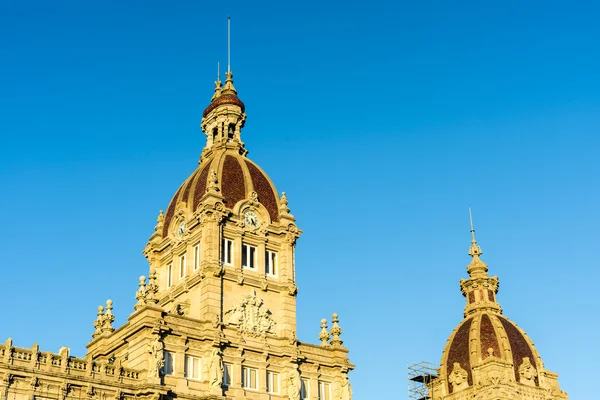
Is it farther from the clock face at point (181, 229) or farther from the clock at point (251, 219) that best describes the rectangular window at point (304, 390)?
the clock face at point (181, 229)

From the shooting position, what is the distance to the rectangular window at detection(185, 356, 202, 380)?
235ft

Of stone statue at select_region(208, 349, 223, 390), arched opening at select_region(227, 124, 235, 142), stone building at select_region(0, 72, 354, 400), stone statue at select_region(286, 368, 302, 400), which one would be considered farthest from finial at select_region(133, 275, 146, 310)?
arched opening at select_region(227, 124, 235, 142)

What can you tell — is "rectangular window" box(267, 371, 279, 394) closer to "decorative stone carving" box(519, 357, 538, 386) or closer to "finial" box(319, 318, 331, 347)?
"finial" box(319, 318, 331, 347)

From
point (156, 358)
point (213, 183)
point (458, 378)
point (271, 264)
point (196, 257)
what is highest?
point (213, 183)

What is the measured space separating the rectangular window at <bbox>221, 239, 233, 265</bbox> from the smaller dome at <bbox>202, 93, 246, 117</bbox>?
19.5 m

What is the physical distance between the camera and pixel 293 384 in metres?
75.3

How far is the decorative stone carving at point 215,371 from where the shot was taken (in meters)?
70.8

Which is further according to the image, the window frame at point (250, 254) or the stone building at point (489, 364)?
the stone building at point (489, 364)

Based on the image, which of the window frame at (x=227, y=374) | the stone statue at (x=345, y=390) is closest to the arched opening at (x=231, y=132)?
the window frame at (x=227, y=374)

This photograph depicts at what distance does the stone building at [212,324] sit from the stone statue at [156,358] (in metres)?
0.08

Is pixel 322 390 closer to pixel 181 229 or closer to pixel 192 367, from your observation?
pixel 192 367

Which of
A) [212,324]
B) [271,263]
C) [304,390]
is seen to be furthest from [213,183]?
[304,390]

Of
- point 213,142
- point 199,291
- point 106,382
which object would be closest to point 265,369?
point 199,291

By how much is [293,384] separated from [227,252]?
1279 centimetres
